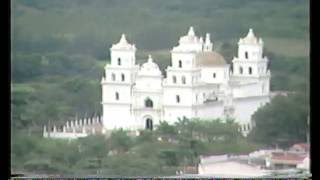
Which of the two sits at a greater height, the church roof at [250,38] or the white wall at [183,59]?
the church roof at [250,38]

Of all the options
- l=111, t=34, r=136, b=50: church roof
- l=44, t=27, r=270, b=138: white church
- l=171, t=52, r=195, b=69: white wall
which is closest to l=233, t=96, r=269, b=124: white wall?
l=44, t=27, r=270, b=138: white church

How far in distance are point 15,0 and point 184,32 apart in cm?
114

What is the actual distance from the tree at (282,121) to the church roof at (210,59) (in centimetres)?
37

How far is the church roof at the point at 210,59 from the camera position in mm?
3902

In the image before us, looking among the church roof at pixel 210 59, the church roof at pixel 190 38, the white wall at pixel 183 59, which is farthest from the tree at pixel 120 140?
the church roof at pixel 190 38

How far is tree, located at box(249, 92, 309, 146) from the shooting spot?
320 cm

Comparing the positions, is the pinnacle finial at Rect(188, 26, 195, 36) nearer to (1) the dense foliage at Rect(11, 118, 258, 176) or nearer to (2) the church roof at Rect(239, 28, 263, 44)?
(2) the church roof at Rect(239, 28, 263, 44)

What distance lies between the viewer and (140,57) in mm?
3842

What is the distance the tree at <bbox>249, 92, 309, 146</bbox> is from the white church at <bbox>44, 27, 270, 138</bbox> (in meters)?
0.10

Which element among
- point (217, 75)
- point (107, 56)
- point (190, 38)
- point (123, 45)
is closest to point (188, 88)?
point (217, 75)

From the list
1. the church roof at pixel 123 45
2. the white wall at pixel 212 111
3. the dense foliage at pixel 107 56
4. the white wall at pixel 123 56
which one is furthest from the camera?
the white wall at pixel 212 111

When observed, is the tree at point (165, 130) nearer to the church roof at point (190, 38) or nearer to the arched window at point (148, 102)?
the arched window at point (148, 102)

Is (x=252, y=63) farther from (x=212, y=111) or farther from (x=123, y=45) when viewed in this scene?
(x=123, y=45)
